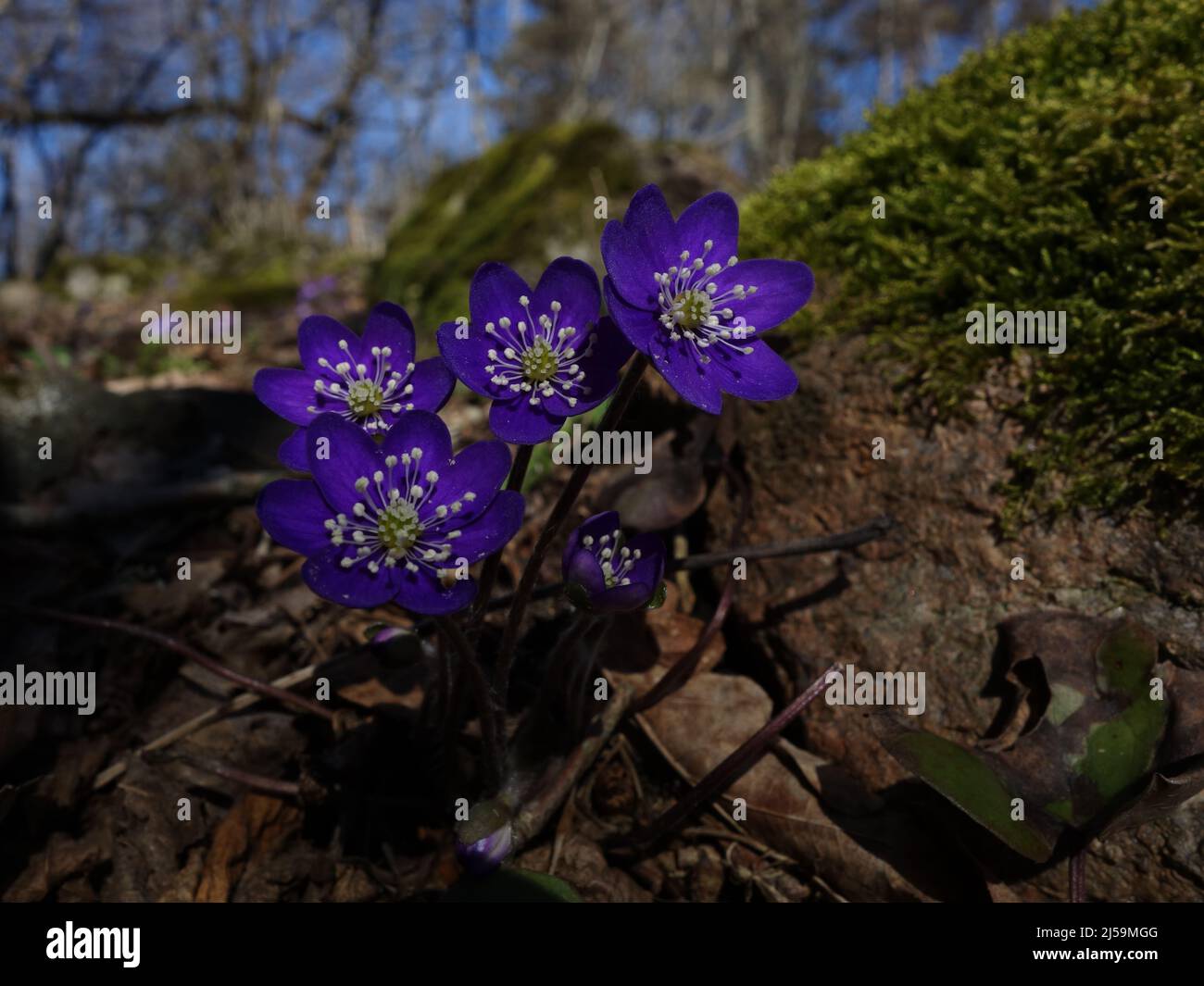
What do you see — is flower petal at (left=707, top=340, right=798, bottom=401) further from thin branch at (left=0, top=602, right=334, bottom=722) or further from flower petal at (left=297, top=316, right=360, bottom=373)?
thin branch at (left=0, top=602, right=334, bottom=722)

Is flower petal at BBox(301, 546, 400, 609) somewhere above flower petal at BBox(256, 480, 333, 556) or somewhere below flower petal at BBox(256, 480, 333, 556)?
below

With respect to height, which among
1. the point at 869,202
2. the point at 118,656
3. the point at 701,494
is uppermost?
the point at 869,202

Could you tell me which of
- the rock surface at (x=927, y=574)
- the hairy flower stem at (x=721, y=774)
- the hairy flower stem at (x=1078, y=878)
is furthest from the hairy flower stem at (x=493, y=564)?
the hairy flower stem at (x=1078, y=878)

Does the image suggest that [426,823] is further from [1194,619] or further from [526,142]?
[526,142]

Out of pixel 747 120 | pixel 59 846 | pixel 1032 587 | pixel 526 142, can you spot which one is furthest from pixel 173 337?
pixel 747 120

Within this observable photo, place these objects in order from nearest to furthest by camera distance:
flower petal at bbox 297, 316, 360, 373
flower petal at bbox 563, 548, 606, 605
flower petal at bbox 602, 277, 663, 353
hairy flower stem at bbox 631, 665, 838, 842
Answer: flower petal at bbox 602, 277, 663, 353
flower petal at bbox 563, 548, 606, 605
flower petal at bbox 297, 316, 360, 373
hairy flower stem at bbox 631, 665, 838, 842

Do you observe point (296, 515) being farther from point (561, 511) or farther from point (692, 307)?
point (692, 307)

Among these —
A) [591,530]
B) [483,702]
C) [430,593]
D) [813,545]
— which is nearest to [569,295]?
[591,530]

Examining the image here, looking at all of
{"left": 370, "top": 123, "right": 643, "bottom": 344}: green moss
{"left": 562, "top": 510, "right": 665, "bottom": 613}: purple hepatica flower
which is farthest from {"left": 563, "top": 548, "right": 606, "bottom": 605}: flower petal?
{"left": 370, "top": 123, "right": 643, "bottom": 344}: green moss
